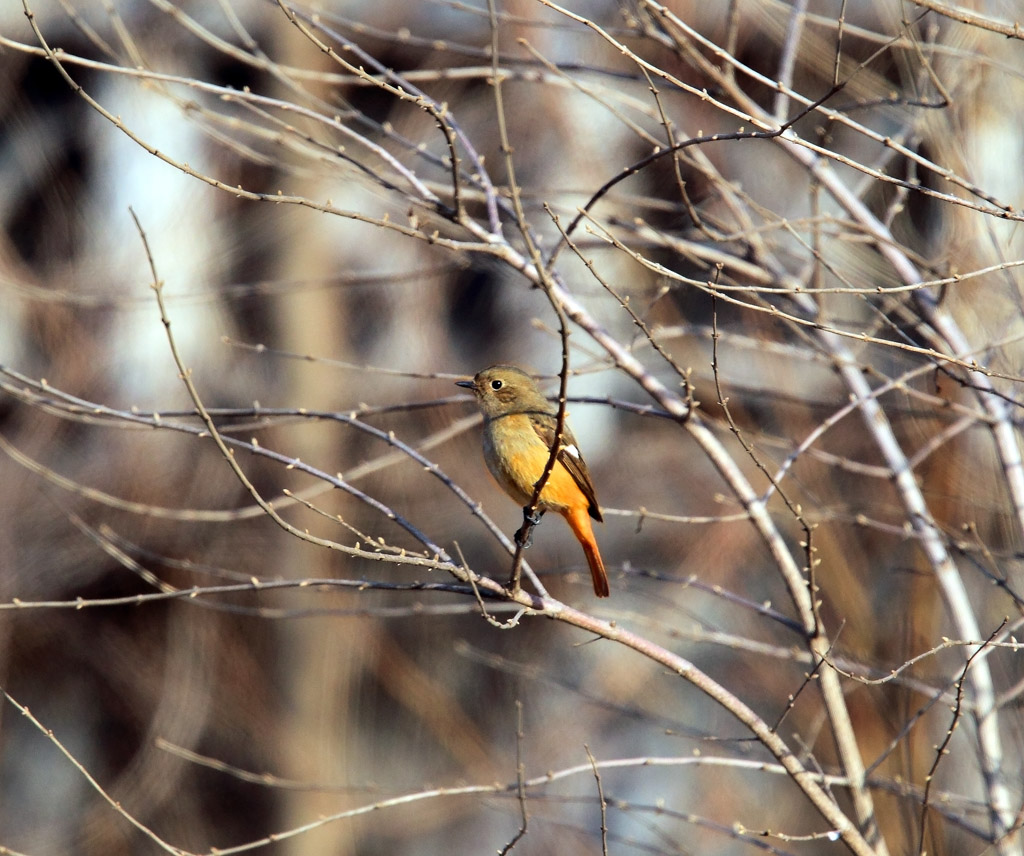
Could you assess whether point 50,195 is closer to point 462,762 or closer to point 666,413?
point 462,762

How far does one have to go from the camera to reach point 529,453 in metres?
3.92

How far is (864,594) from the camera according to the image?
6598mm

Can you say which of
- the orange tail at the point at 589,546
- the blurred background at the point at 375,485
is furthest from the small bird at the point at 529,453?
the blurred background at the point at 375,485

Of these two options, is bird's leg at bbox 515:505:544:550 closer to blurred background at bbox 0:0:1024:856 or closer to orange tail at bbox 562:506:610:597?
orange tail at bbox 562:506:610:597

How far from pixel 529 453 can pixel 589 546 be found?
1.50ft

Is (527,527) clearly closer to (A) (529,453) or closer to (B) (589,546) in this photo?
(A) (529,453)

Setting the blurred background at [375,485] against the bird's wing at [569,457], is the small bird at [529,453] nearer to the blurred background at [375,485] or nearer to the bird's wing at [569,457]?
the bird's wing at [569,457]

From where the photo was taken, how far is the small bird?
393 cm

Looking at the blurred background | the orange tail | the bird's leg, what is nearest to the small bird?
the orange tail

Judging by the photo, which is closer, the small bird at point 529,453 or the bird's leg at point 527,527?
the bird's leg at point 527,527

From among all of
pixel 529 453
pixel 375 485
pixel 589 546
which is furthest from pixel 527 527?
pixel 375 485

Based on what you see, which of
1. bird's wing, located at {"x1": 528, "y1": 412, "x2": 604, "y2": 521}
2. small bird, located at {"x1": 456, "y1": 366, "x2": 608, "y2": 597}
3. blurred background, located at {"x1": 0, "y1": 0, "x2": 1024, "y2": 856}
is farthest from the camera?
blurred background, located at {"x1": 0, "y1": 0, "x2": 1024, "y2": 856}

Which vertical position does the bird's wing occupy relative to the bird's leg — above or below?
above

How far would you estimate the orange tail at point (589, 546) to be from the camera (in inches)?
158
